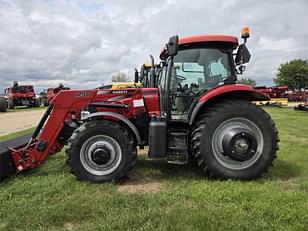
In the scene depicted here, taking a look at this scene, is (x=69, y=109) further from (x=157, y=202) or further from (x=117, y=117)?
(x=157, y=202)

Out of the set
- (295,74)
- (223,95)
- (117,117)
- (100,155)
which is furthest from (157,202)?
(295,74)

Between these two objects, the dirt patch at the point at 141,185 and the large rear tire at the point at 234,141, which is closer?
the dirt patch at the point at 141,185

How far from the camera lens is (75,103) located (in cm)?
524

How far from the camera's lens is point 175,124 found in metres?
5.19

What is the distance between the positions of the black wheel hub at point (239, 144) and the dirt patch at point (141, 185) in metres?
1.13

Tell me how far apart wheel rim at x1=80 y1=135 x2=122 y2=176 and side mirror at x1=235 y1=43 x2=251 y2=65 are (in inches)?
94.6

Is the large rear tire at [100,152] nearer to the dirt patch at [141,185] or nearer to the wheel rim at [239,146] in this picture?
the dirt patch at [141,185]

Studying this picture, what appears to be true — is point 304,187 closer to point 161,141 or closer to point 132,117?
point 161,141

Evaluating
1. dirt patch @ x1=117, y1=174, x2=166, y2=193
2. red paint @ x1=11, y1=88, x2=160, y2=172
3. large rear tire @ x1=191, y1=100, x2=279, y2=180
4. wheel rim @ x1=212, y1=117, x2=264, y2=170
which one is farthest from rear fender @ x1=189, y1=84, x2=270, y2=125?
dirt patch @ x1=117, y1=174, x2=166, y2=193

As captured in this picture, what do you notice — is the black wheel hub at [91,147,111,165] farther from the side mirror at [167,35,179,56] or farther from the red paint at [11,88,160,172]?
the side mirror at [167,35,179,56]

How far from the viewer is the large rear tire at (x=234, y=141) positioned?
479cm

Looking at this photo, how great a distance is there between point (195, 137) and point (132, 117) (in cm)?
113

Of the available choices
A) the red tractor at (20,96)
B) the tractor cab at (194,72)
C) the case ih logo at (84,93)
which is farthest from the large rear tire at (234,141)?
the red tractor at (20,96)

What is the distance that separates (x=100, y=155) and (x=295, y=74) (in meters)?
67.7
